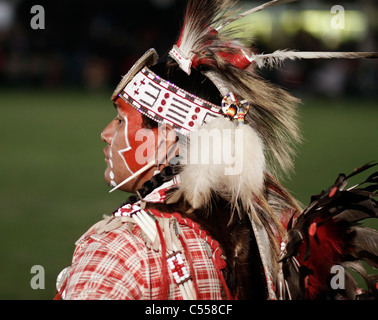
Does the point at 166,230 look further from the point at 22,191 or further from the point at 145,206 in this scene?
the point at 22,191

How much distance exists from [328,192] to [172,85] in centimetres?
65

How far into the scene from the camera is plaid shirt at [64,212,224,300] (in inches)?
74.5

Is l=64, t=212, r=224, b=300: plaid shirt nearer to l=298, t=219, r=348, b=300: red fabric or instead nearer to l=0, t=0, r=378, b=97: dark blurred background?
l=298, t=219, r=348, b=300: red fabric

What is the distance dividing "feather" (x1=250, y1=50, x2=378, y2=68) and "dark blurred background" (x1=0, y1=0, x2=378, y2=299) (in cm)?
21

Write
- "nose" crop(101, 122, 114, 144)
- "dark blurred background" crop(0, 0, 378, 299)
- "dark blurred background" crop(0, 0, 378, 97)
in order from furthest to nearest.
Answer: "dark blurred background" crop(0, 0, 378, 97), "dark blurred background" crop(0, 0, 378, 299), "nose" crop(101, 122, 114, 144)

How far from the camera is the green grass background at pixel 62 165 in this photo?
5.52 m

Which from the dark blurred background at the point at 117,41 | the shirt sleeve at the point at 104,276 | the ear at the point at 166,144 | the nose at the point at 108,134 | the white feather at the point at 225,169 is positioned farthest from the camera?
the dark blurred background at the point at 117,41

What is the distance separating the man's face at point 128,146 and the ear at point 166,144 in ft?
0.08

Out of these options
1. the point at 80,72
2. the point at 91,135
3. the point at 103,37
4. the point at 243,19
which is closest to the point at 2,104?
the point at 91,135

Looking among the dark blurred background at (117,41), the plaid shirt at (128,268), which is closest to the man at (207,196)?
the plaid shirt at (128,268)

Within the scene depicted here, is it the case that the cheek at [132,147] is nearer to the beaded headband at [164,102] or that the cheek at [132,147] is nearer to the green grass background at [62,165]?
the beaded headband at [164,102]

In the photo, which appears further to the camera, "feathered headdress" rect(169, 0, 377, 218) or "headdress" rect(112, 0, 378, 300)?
"feathered headdress" rect(169, 0, 377, 218)

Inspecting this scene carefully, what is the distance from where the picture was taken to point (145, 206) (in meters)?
2.09

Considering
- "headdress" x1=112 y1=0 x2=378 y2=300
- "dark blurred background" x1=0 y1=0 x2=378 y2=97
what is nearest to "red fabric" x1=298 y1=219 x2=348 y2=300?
"headdress" x1=112 y1=0 x2=378 y2=300
